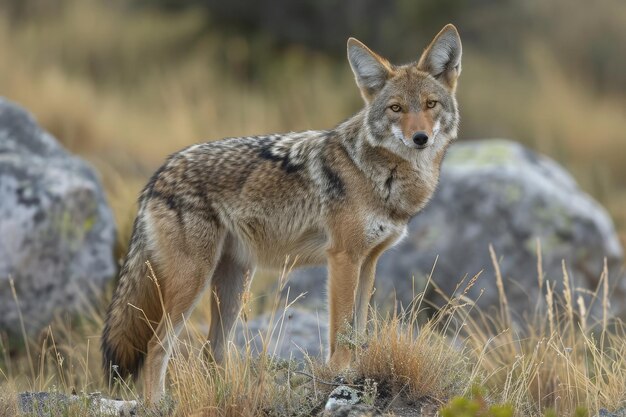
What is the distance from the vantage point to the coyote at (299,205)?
5328 millimetres

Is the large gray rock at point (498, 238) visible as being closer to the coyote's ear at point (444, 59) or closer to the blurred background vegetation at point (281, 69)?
the blurred background vegetation at point (281, 69)

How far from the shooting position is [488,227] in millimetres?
9008

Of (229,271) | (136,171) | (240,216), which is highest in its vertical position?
(240,216)

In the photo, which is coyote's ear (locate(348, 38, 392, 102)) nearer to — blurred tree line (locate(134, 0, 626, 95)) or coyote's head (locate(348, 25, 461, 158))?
coyote's head (locate(348, 25, 461, 158))

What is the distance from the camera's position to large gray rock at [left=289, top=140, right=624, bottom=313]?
28.9 feet

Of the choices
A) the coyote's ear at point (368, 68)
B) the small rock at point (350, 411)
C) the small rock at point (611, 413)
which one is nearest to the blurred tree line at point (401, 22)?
the coyote's ear at point (368, 68)

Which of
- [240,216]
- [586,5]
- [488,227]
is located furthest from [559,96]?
[240,216]

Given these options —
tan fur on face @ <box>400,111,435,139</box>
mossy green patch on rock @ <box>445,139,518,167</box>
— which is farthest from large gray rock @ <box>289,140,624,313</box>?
tan fur on face @ <box>400,111,435,139</box>

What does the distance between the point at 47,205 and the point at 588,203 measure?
4910 mm

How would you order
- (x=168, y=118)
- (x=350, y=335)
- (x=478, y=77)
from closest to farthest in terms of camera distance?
1. (x=350, y=335)
2. (x=168, y=118)
3. (x=478, y=77)

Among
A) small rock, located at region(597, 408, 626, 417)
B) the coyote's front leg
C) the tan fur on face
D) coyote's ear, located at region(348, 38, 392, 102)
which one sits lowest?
small rock, located at region(597, 408, 626, 417)

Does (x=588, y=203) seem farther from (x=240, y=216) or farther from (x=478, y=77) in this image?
(x=478, y=77)

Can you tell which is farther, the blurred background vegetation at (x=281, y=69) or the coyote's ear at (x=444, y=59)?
the blurred background vegetation at (x=281, y=69)

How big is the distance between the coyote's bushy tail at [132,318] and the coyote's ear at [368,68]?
1471 millimetres
